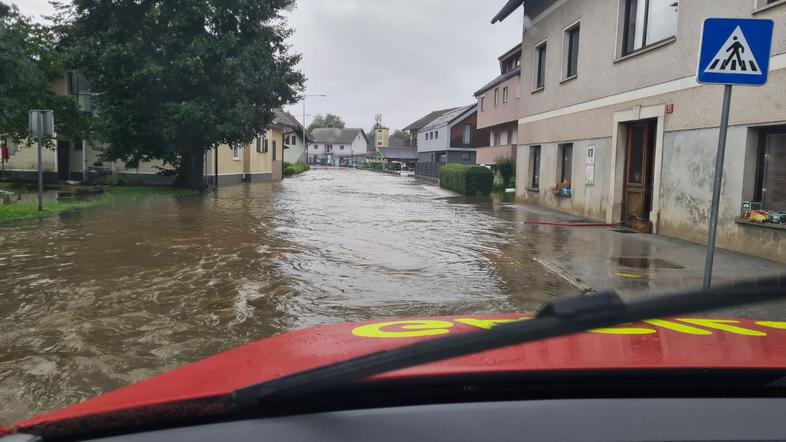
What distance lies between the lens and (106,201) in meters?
18.5

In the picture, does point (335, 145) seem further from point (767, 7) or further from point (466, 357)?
point (466, 357)

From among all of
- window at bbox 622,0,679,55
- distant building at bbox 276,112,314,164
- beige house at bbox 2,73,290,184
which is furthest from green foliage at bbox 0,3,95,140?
distant building at bbox 276,112,314,164

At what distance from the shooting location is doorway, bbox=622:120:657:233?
12984mm

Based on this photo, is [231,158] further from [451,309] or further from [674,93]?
[451,309]

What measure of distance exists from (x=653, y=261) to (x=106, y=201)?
16.1 meters

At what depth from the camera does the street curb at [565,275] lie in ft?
24.3

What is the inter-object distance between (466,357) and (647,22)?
43.8 ft

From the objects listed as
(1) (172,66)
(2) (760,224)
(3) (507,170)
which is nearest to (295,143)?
(3) (507,170)

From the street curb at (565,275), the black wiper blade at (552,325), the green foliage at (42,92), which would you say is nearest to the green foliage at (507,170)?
the green foliage at (42,92)

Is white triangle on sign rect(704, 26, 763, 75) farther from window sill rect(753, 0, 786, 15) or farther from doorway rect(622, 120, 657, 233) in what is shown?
doorway rect(622, 120, 657, 233)

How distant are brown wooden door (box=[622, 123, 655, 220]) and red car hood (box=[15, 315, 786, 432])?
11.2m

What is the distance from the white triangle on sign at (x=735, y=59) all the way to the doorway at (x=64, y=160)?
29.6m

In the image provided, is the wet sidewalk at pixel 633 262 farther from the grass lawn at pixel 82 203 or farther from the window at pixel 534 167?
the grass lawn at pixel 82 203

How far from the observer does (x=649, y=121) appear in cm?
1284
